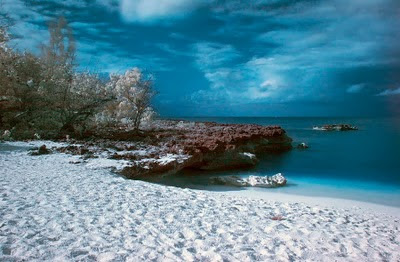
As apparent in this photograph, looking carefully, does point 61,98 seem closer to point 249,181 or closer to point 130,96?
point 130,96

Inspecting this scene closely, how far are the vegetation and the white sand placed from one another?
11985 millimetres

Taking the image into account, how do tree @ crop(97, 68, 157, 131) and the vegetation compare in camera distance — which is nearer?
the vegetation

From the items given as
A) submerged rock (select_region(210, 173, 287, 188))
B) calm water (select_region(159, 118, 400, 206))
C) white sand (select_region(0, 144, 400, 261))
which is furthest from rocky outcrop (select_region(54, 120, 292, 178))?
white sand (select_region(0, 144, 400, 261))

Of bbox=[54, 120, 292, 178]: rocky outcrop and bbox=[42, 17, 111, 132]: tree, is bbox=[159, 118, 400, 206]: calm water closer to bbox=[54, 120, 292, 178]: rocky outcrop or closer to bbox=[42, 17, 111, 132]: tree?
bbox=[54, 120, 292, 178]: rocky outcrop

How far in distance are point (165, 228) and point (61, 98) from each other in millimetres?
18930

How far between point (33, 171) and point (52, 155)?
311cm

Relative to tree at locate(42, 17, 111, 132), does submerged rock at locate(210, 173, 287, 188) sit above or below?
below

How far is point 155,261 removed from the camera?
3.88 meters

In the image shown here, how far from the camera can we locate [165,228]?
5.05 metres

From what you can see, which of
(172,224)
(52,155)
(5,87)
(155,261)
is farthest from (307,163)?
(5,87)

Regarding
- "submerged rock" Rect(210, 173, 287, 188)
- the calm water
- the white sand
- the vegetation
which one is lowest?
the calm water

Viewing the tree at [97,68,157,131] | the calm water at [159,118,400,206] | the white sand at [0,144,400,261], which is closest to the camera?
the white sand at [0,144,400,261]

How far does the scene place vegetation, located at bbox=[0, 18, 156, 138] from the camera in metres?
18.7

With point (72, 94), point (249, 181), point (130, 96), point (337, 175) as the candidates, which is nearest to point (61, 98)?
point (72, 94)
